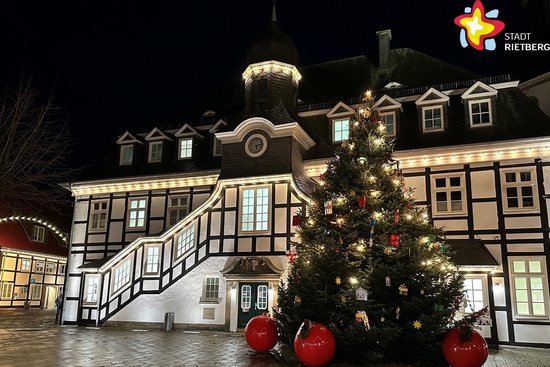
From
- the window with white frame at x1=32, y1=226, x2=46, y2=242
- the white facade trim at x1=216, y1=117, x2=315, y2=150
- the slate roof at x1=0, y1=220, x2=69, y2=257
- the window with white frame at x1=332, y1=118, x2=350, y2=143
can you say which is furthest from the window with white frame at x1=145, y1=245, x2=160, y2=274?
the window with white frame at x1=32, y1=226, x2=46, y2=242

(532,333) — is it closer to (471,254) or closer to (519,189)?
(471,254)

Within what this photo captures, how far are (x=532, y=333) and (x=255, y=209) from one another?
10.7m

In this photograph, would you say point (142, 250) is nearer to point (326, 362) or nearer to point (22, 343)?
point (22, 343)

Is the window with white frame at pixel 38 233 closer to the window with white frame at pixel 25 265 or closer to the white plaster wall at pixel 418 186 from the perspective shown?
the window with white frame at pixel 25 265

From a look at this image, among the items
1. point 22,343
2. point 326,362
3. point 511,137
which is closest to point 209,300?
point 22,343

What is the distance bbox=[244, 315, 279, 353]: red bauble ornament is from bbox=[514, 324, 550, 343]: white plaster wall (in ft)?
29.9

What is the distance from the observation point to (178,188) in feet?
75.0

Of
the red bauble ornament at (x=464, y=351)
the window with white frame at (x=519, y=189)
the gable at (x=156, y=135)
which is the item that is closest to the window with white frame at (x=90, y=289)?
the gable at (x=156, y=135)

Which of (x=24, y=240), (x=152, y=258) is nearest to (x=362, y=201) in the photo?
(x=152, y=258)

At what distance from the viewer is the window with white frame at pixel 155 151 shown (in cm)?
2455

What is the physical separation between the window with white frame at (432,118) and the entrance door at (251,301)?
9036mm

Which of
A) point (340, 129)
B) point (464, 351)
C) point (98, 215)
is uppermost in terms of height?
Answer: point (340, 129)

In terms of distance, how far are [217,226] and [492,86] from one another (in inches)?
486

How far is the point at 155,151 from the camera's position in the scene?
24.7 meters
